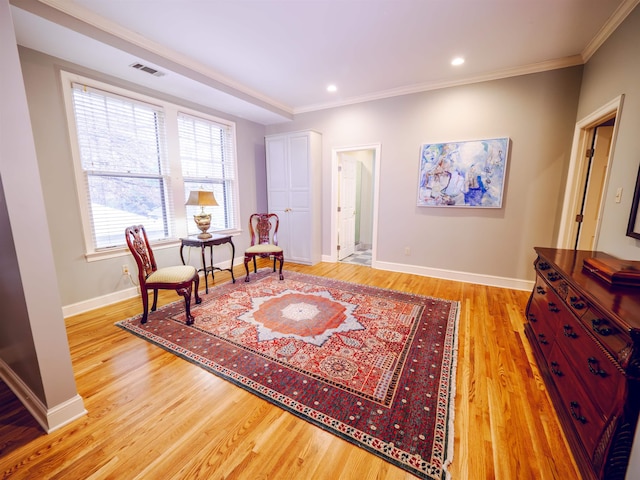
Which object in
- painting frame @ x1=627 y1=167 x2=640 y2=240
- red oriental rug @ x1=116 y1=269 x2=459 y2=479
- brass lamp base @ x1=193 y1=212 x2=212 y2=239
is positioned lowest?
red oriental rug @ x1=116 y1=269 x2=459 y2=479

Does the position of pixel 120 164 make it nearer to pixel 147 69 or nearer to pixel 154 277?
pixel 147 69

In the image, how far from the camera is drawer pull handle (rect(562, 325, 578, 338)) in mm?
1427

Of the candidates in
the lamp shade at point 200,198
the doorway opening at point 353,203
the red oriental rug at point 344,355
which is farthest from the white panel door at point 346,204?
the lamp shade at point 200,198

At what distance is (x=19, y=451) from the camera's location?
4.27 feet

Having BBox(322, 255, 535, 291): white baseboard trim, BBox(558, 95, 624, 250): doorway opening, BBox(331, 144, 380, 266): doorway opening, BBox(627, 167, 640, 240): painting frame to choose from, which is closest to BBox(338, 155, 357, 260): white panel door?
BBox(331, 144, 380, 266): doorway opening

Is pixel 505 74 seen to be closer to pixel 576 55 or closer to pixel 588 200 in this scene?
pixel 576 55

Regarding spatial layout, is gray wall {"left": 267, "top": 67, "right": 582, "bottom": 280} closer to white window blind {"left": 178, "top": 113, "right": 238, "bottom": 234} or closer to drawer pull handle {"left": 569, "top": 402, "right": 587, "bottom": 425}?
white window blind {"left": 178, "top": 113, "right": 238, "bottom": 234}

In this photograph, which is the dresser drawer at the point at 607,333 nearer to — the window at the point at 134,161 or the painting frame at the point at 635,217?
the painting frame at the point at 635,217

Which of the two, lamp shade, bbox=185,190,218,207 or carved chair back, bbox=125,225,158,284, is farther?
lamp shade, bbox=185,190,218,207

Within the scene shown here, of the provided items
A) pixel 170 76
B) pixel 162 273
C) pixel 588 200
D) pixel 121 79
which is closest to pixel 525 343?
pixel 588 200

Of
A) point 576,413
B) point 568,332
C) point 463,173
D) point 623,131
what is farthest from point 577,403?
point 463,173

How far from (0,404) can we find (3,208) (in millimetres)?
1286

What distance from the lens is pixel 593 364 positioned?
3.92 feet

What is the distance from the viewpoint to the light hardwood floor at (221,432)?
122 centimetres
